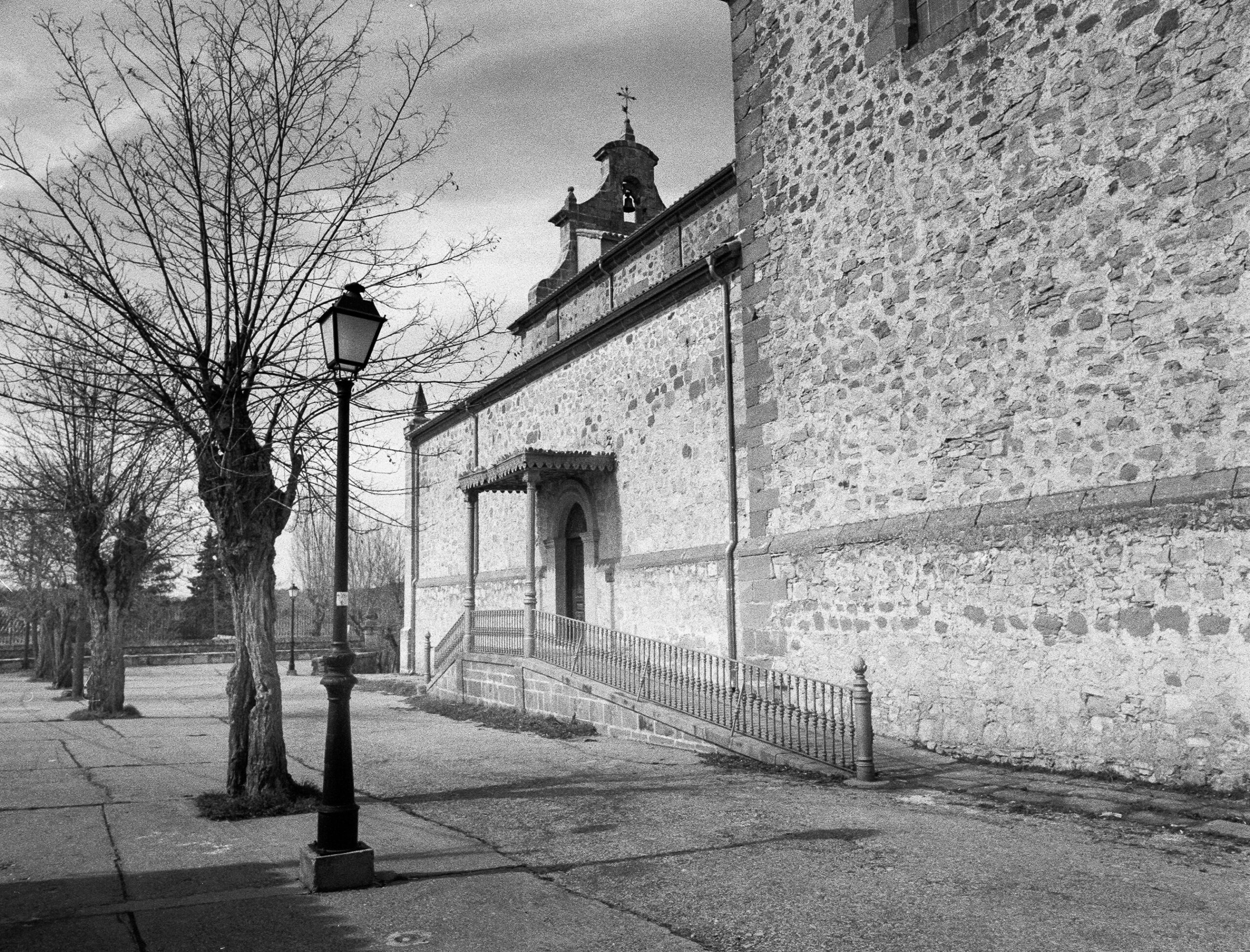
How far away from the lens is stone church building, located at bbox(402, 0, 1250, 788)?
766 cm

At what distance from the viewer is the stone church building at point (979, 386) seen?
7656 millimetres

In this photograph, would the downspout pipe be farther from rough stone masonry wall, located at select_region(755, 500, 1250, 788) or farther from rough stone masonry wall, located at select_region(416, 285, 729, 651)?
rough stone masonry wall, located at select_region(755, 500, 1250, 788)

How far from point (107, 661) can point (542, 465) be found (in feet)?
25.9

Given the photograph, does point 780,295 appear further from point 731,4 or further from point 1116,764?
point 1116,764

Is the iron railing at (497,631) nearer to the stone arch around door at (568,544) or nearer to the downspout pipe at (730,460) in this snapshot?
the stone arch around door at (568,544)

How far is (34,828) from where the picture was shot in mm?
6922

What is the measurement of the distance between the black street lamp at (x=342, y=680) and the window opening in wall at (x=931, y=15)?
287 inches

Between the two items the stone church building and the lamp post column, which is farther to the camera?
the stone church building

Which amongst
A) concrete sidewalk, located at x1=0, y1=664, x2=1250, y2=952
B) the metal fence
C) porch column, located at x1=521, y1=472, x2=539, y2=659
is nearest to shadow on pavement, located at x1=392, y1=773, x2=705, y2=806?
concrete sidewalk, located at x1=0, y1=664, x2=1250, y2=952

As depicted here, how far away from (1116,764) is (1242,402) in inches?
121

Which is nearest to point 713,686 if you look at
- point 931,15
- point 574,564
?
point 574,564

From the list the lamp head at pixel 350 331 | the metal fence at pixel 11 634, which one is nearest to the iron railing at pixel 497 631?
the lamp head at pixel 350 331

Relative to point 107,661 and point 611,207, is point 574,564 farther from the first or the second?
point 611,207

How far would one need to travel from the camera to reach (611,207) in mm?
24594
